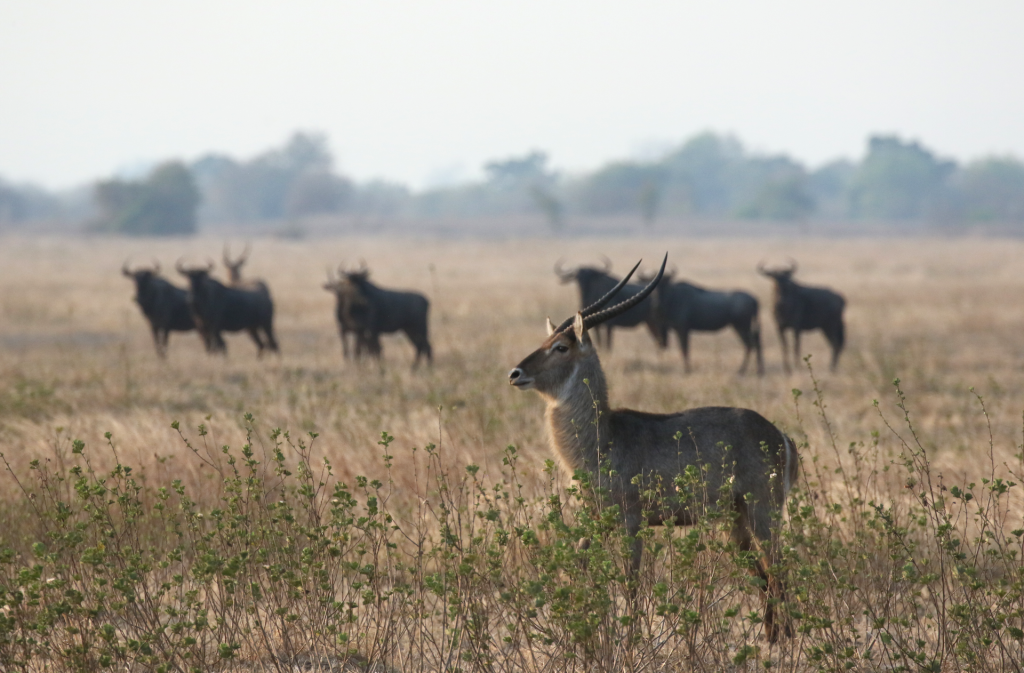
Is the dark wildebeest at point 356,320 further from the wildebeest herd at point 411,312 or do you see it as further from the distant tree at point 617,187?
the distant tree at point 617,187

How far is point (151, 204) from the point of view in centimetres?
8719

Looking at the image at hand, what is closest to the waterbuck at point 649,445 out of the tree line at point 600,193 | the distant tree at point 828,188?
the tree line at point 600,193

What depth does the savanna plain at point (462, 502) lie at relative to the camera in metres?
4.13

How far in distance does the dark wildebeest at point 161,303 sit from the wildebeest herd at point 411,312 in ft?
0.05

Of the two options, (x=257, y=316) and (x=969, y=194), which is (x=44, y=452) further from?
(x=969, y=194)

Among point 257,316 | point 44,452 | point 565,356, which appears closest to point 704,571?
point 565,356

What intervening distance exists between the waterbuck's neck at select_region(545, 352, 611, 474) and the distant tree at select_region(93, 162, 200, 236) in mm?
85794

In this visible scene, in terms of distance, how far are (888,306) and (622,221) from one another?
79014 mm

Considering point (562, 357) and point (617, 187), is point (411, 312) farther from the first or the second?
point (617, 187)

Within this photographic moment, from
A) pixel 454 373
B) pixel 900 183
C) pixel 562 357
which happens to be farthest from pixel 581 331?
pixel 900 183

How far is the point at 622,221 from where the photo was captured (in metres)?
103

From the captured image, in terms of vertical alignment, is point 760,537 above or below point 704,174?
below

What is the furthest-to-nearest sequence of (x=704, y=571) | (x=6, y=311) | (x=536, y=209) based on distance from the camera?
(x=536, y=209) → (x=6, y=311) → (x=704, y=571)

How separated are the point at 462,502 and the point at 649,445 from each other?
97.0 inches
